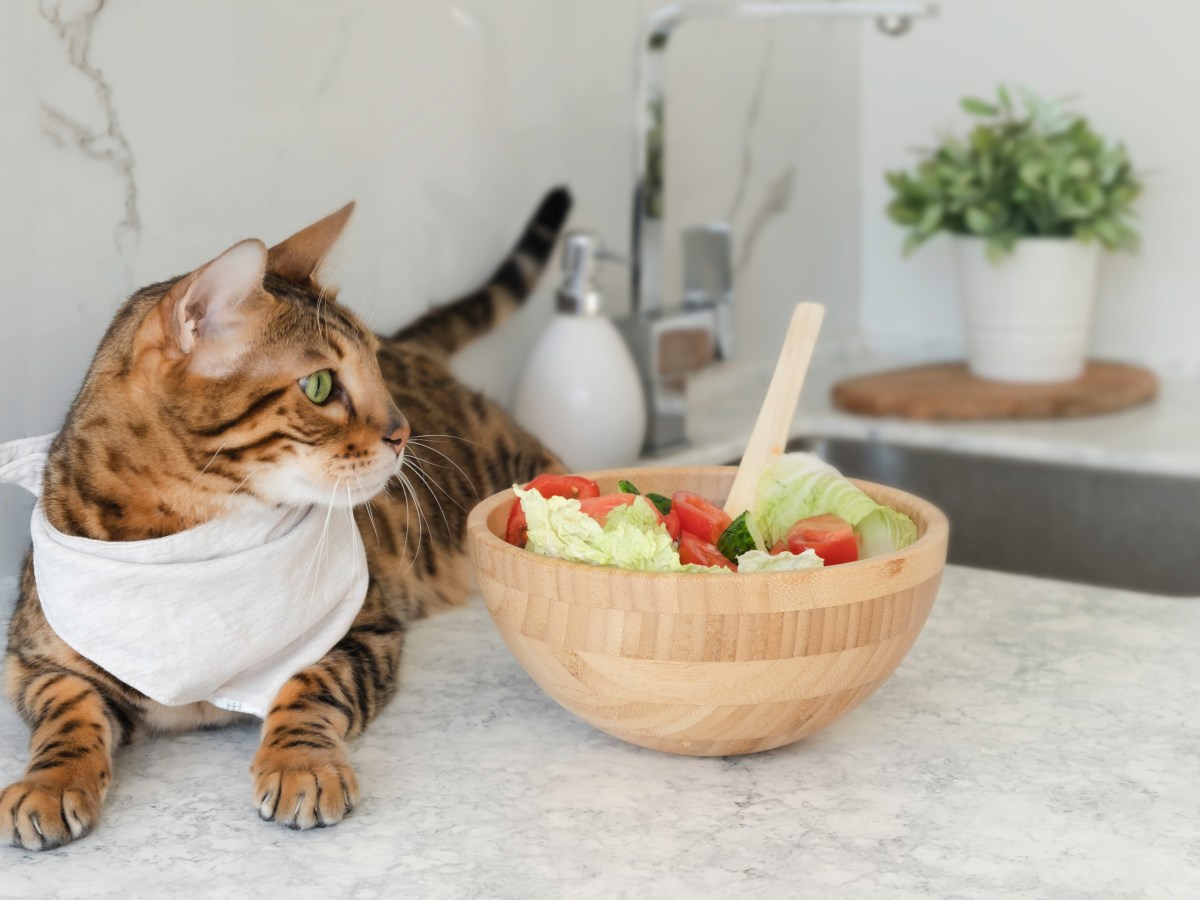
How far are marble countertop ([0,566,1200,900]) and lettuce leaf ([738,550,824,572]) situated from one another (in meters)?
0.17

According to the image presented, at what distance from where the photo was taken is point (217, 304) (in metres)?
1.06

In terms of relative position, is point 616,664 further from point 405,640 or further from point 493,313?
point 493,313

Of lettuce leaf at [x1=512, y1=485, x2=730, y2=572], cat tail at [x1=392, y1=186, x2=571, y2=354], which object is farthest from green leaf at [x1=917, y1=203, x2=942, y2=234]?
lettuce leaf at [x1=512, y1=485, x2=730, y2=572]

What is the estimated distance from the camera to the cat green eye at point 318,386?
1.13 metres

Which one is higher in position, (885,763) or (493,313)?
(493,313)

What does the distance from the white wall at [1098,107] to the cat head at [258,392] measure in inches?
69.3

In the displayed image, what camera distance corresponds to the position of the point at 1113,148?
2.37m

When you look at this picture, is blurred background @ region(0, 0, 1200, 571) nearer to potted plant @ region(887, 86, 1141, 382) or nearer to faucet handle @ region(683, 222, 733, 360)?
faucet handle @ region(683, 222, 733, 360)

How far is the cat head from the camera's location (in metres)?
1.07

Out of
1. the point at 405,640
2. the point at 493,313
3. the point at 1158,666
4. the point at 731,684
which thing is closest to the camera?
the point at 731,684

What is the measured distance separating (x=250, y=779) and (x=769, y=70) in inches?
68.8

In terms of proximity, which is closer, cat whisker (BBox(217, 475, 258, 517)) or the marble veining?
cat whisker (BBox(217, 475, 258, 517))

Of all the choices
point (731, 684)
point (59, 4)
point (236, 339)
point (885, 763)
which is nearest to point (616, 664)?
point (731, 684)

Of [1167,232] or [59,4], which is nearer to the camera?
[59,4]
